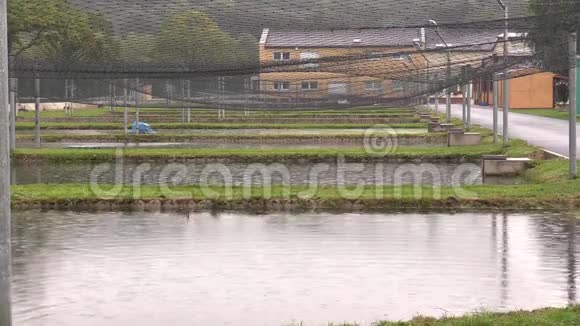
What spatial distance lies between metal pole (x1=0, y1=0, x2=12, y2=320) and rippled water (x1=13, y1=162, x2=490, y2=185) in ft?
47.1

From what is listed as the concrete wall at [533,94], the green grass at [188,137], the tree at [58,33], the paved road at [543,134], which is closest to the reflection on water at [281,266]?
the tree at [58,33]

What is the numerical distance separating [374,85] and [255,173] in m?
3.78

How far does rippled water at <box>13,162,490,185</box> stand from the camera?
75.0 feet

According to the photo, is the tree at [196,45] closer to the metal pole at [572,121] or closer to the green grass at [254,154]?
the metal pole at [572,121]

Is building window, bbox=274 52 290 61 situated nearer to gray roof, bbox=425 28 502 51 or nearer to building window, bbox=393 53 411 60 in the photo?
building window, bbox=393 53 411 60

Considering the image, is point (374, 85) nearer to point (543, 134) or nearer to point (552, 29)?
point (552, 29)

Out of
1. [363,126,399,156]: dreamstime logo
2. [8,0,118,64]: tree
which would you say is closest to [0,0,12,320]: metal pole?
[8,0,118,64]: tree

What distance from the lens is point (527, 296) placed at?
10500 mm

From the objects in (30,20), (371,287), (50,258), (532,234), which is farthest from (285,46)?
(30,20)

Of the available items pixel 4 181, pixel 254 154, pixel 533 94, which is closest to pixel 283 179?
pixel 254 154

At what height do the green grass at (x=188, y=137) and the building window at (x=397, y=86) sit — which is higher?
the building window at (x=397, y=86)

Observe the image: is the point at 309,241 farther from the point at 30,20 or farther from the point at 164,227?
the point at 30,20

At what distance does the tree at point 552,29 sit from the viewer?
15.4 m
